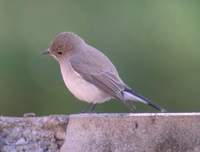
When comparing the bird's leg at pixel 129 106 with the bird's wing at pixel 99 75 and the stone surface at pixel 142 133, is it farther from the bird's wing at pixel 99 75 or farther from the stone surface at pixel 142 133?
the stone surface at pixel 142 133

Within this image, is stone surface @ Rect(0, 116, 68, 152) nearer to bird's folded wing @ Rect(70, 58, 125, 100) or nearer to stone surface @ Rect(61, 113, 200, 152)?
stone surface @ Rect(61, 113, 200, 152)

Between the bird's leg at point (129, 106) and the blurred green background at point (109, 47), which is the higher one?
the blurred green background at point (109, 47)

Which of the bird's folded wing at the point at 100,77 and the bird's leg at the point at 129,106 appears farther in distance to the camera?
the bird's folded wing at the point at 100,77

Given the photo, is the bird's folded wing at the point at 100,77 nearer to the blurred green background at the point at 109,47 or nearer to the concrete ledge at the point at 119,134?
the concrete ledge at the point at 119,134

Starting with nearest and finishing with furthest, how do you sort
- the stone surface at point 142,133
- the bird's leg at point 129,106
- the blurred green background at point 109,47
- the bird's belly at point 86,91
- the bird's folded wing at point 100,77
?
the stone surface at point 142,133 → the bird's leg at point 129,106 → the bird's folded wing at point 100,77 → the bird's belly at point 86,91 → the blurred green background at point 109,47

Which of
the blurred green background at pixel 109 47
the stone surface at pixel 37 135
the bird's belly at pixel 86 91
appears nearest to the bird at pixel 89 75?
the bird's belly at pixel 86 91

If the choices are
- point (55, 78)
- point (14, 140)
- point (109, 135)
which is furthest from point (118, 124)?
point (55, 78)

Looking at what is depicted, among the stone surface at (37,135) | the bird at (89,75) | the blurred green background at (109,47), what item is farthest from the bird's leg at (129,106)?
the blurred green background at (109,47)

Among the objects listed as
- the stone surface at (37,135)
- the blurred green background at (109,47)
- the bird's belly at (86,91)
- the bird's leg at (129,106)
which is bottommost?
the stone surface at (37,135)

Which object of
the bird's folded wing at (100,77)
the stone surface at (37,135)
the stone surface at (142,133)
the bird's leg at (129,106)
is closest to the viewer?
the stone surface at (142,133)

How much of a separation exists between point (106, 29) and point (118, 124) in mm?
5127

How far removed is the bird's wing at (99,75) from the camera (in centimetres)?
670

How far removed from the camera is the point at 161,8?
33.8 ft

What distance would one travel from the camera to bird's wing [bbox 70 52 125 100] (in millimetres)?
6699
